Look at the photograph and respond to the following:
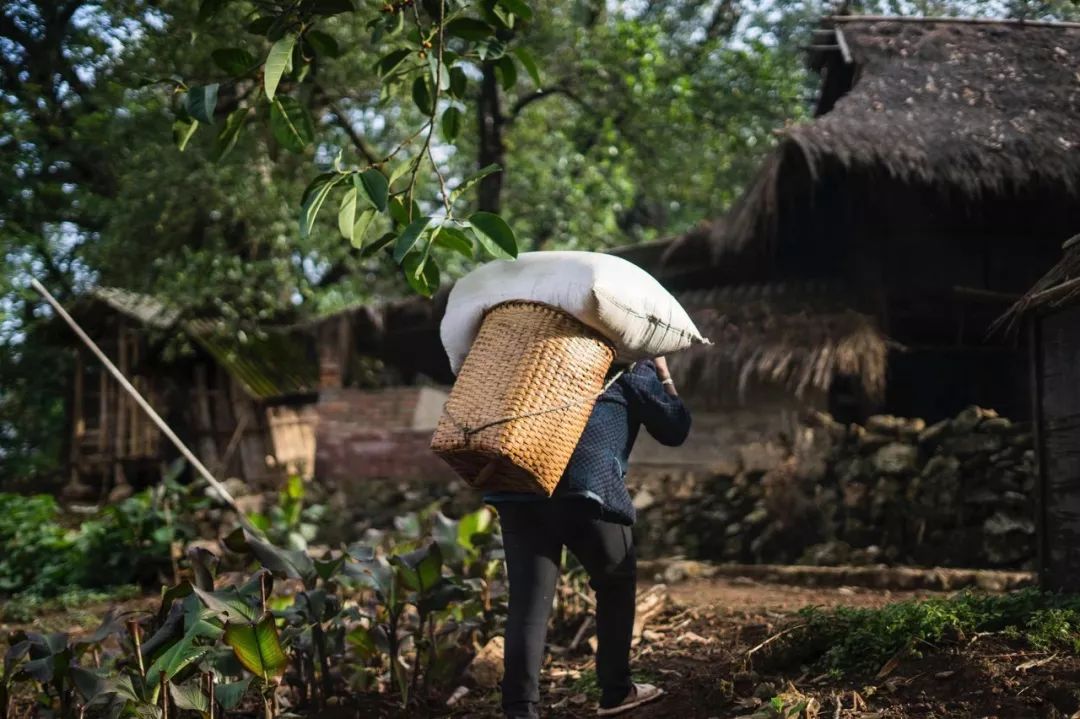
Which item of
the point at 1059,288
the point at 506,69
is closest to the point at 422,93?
the point at 506,69

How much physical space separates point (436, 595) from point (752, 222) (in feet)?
16.0

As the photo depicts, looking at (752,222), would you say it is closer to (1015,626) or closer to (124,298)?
(1015,626)

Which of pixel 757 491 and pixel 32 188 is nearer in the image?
pixel 757 491

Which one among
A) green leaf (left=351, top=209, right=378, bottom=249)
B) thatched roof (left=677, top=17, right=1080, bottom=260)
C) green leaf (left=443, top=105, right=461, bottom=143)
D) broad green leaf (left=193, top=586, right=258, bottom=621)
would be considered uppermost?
thatched roof (left=677, top=17, right=1080, bottom=260)

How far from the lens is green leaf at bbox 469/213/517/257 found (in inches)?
125

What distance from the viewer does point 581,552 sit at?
138 inches

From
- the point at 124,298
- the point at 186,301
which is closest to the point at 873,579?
the point at 186,301

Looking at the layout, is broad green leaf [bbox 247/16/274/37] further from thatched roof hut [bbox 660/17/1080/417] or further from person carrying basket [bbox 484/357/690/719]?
thatched roof hut [bbox 660/17/1080/417]

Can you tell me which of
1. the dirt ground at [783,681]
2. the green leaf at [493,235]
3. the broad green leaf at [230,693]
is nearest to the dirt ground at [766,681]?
the dirt ground at [783,681]

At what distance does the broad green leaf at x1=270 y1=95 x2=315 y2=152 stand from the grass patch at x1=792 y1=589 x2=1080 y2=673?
2293 millimetres

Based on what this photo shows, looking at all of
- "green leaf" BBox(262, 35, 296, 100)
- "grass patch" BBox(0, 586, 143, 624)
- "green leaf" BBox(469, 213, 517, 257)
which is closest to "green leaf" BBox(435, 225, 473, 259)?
"green leaf" BBox(469, 213, 517, 257)

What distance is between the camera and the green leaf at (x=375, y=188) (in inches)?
131

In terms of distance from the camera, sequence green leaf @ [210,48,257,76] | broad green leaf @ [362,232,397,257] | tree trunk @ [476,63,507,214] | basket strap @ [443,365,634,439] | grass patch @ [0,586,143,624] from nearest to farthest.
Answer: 1. basket strap @ [443,365,634,439]
2. broad green leaf @ [362,232,397,257]
3. green leaf @ [210,48,257,76]
4. grass patch @ [0,586,143,624]
5. tree trunk @ [476,63,507,214]

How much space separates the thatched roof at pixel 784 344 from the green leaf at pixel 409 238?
4.85 m
